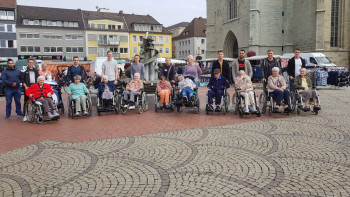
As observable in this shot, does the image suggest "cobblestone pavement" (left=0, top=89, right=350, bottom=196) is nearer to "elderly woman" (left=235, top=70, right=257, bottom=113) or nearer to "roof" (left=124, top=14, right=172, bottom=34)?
"elderly woman" (left=235, top=70, right=257, bottom=113)

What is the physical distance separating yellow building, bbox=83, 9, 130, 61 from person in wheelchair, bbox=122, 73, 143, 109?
50.3 metres

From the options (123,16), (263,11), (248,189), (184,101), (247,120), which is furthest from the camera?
(123,16)

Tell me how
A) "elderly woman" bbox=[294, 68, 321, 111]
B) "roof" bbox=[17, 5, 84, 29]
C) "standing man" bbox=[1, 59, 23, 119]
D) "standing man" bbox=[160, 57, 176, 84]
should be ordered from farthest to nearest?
"roof" bbox=[17, 5, 84, 29] < "standing man" bbox=[160, 57, 176, 84] < "standing man" bbox=[1, 59, 23, 119] < "elderly woman" bbox=[294, 68, 321, 111]

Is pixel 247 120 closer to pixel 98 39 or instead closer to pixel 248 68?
pixel 248 68

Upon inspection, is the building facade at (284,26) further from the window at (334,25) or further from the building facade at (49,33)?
the building facade at (49,33)

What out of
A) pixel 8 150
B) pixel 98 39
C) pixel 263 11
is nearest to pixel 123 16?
pixel 98 39

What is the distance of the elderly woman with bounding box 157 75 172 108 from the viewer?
987 centimetres

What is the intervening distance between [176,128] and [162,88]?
2.85m

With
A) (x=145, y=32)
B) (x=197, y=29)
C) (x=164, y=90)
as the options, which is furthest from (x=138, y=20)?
(x=164, y=90)

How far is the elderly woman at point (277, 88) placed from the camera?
8930 millimetres

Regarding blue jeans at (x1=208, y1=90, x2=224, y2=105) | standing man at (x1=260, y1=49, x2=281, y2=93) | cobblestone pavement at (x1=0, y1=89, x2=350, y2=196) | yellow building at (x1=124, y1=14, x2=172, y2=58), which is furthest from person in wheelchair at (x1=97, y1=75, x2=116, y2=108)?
yellow building at (x1=124, y1=14, x2=172, y2=58)

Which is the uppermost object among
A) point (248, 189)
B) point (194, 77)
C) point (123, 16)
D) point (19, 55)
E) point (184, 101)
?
point (123, 16)

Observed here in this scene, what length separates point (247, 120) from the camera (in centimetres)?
835

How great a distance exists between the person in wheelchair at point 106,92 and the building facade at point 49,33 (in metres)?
45.0
